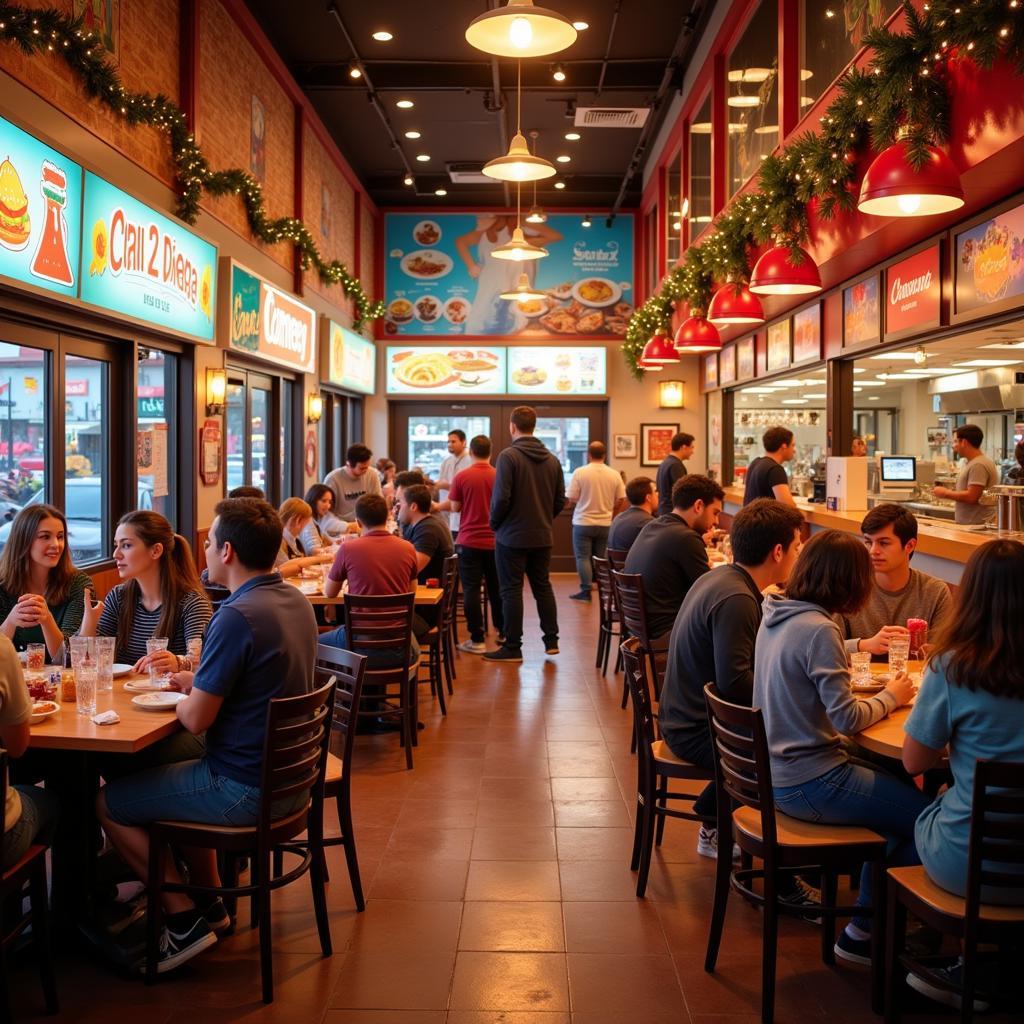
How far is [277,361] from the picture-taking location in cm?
957

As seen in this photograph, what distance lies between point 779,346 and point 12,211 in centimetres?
651

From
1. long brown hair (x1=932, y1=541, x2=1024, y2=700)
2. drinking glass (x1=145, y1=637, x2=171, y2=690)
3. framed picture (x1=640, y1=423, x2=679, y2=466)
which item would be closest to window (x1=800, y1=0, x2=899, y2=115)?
long brown hair (x1=932, y1=541, x2=1024, y2=700)

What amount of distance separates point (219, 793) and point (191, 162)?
17.1 feet

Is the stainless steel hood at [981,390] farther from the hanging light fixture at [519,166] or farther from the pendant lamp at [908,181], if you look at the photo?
the pendant lamp at [908,181]

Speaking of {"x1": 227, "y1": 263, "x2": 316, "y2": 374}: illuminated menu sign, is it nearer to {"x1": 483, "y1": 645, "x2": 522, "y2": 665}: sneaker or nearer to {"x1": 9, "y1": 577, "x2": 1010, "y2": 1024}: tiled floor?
{"x1": 483, "y1": 645, "x2": 522, "y2": 665}: sneaker

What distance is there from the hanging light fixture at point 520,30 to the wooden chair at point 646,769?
8.81 ft

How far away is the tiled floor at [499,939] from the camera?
3135 mm

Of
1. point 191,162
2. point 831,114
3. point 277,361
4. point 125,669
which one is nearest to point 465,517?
point 277,361

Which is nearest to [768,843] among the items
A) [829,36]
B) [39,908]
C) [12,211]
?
[39,908]

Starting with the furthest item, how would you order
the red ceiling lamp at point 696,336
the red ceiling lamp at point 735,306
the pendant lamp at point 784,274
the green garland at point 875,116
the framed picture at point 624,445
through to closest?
the framed picture at point 624,445
the red ceiling lamp at point 696,336
the red ceiling lamp at point 735,306
the pendant lamp at point 784,274
the green garland at point 875,116

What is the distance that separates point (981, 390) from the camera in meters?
10.5

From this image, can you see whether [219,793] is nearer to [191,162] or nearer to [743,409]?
[191,162]

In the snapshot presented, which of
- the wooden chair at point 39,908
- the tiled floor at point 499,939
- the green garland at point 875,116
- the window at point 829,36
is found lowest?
the tiled floor at point 499,939

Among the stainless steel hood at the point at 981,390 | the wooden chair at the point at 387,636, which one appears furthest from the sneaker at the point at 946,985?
the stainless steel hood at the point at 981,390
